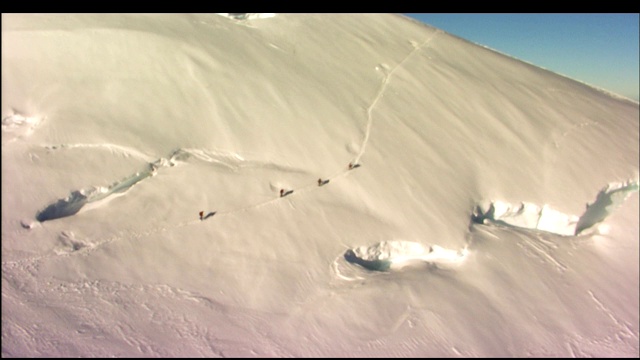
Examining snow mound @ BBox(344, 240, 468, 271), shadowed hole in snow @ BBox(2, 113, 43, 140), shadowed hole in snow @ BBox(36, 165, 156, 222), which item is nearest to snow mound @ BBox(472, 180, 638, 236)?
snow mound @ BBox(344, 240, 468, 271)

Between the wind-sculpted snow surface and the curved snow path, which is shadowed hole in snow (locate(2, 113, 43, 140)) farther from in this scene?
the wind-sculpted snow surface

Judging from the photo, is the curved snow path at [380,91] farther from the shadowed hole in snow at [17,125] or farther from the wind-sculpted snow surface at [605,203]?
the shadowed hole in snow at [17,125]

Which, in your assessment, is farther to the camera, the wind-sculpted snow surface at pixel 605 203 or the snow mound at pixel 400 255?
the wind-sculpted snow surface at pixel 605 203

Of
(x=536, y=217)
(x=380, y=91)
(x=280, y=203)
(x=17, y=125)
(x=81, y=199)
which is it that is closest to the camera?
(x=81, y=199)

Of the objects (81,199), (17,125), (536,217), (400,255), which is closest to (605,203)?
(536,217)

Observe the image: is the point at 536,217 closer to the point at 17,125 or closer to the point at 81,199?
the point at 81,199

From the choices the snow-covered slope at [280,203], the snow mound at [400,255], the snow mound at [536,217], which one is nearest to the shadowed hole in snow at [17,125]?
the snow-covered slope at [280,203]
